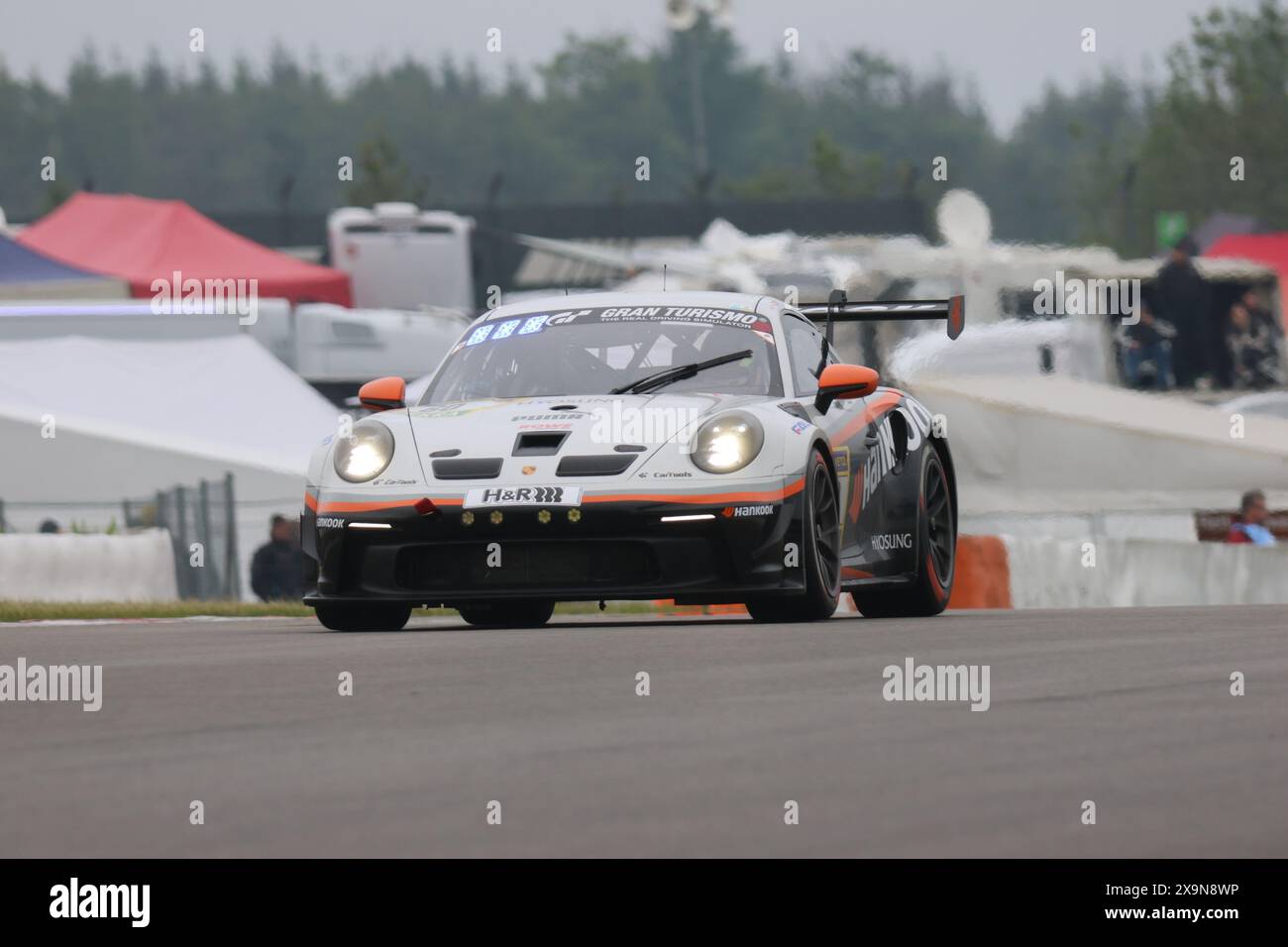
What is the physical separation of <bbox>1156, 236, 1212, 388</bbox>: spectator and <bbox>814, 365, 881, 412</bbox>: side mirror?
2116 cm

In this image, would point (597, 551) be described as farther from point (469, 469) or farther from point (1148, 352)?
point (1148, 352)

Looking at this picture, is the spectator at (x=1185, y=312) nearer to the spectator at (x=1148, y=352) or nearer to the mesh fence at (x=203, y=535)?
the spectator at (x=1148, y=352)

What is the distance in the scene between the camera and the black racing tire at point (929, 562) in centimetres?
1136

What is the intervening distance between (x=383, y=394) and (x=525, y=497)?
1.25m

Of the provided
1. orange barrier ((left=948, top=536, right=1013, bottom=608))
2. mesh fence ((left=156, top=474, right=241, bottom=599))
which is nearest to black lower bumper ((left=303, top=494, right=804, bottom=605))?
orange barrier ((left=948, top=536, right=1013, bottom=608))

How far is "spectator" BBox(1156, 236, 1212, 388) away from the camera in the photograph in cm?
3089

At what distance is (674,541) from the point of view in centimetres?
945

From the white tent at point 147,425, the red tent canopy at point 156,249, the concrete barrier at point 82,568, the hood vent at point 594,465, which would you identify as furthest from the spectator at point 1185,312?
the hood vent at point 594,465

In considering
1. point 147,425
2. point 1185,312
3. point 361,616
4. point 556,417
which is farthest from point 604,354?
point 1185,312

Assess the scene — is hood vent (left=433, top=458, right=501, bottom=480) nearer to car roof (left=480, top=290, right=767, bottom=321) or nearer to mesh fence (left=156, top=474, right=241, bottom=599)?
car roof (left=480, top=290, right=767, bottom=321)

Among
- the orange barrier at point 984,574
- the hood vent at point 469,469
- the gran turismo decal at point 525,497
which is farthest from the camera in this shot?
the orange barrier at point 984,574

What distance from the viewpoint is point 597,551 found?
9477 mm

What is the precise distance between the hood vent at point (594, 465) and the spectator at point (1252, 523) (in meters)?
10.0
